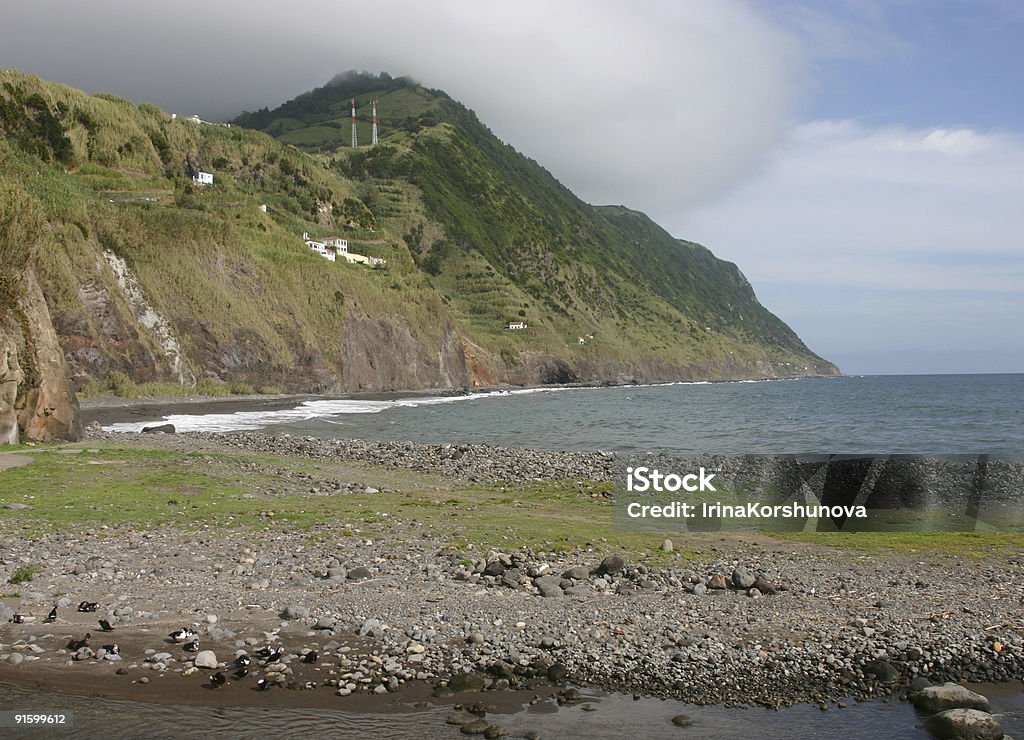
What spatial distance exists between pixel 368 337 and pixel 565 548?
296ft

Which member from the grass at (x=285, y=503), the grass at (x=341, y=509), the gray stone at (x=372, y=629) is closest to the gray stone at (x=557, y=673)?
the gray stone at (x=372, y=629)

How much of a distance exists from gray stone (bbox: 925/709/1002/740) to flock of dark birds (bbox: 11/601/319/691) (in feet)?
22.5

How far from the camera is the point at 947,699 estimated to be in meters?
8.66

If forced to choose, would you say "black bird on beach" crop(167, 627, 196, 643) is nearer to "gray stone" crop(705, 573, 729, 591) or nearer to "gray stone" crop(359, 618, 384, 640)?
"gray stone" crop(359, 618, 384, 640)

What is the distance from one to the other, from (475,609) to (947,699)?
5.83 metres

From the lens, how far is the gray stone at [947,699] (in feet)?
28.3

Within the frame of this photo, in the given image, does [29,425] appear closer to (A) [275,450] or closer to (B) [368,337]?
(A) [275,450]

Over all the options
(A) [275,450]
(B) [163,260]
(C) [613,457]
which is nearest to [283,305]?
(B) [163,260]

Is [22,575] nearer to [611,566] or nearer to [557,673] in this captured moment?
[557,673]

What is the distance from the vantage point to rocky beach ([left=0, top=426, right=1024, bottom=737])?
352 inches

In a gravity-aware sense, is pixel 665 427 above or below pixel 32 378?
below

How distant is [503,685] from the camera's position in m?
8.83

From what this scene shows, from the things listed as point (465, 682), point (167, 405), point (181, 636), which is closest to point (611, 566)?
point (465, 682)

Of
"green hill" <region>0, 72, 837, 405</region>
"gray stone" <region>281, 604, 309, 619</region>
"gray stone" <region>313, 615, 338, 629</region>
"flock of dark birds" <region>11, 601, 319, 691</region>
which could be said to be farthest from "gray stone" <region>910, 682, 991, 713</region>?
"green hill" <region>0, 72, 837, 405</region>
